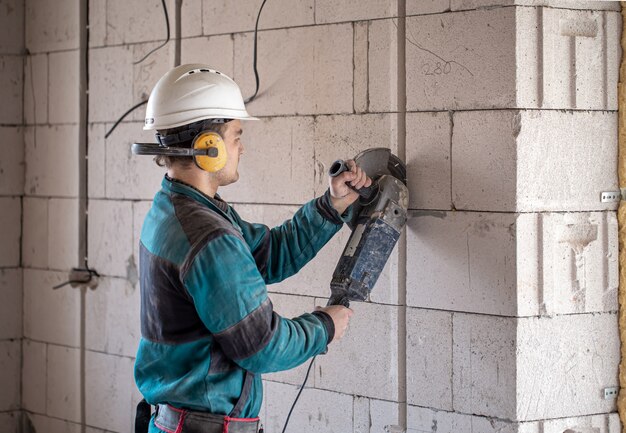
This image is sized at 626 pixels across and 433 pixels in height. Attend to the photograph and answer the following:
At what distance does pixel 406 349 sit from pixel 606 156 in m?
0.98

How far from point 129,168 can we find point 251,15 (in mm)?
976

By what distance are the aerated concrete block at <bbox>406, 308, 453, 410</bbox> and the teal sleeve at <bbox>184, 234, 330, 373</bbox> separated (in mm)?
826

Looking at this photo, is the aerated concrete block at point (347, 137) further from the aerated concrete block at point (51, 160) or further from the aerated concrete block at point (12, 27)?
the aerated concrete block at point (12, 27)

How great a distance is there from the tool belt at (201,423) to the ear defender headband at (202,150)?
28.0 inches

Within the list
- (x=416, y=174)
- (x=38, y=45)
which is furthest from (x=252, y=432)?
(x=38, y=45)

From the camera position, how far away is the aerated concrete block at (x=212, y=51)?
3.79 metres

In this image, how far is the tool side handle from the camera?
9.71 ft

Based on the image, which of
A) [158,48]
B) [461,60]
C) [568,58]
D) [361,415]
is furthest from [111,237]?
[568,58]

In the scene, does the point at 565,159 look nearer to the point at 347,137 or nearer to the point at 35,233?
the point at 347,137

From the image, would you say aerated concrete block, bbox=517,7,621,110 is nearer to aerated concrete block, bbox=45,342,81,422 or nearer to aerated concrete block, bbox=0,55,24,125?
aerated concrete block, bbox=45,342,81,422

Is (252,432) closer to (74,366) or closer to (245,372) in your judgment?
(245,372)

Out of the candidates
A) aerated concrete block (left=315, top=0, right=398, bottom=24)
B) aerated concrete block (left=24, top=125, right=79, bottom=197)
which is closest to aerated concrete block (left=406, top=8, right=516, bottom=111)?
aerated concrete block (left=315, top=0, right=398, bottom=24)

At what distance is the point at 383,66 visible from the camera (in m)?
3.30

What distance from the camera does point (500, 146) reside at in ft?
9.92
